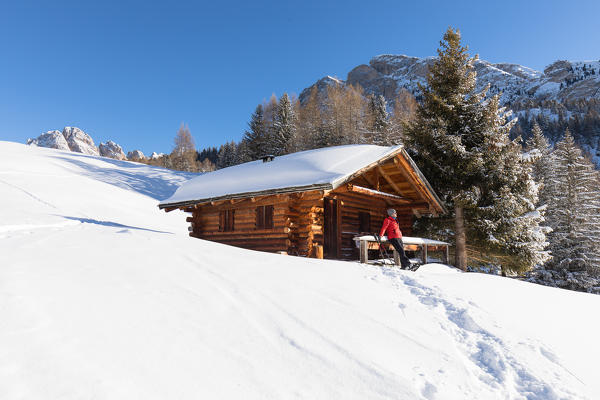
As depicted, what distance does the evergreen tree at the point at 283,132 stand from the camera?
45.0m

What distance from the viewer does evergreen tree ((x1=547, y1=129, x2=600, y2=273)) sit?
21.8 metres

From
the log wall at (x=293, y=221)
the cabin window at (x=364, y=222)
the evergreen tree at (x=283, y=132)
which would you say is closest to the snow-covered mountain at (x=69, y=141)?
the evergreen tree at (x=283, y=132)

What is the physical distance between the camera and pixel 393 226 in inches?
388

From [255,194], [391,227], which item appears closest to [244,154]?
[255,194]

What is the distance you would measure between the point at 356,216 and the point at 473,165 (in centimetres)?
558

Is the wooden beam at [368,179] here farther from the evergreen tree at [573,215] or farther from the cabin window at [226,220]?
the evergreen tree at [573,215]

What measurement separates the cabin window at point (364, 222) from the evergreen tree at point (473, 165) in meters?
3.93

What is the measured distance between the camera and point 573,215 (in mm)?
22188

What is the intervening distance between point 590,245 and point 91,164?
48.4 metres

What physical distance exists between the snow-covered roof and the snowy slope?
3.57 metres

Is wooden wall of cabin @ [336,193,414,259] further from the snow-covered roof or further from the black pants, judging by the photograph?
the black pants

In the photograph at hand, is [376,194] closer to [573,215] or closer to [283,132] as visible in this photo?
[573,215]

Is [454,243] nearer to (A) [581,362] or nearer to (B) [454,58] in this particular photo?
(B) [454,58]

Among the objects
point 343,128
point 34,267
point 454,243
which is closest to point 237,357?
point 34,267
